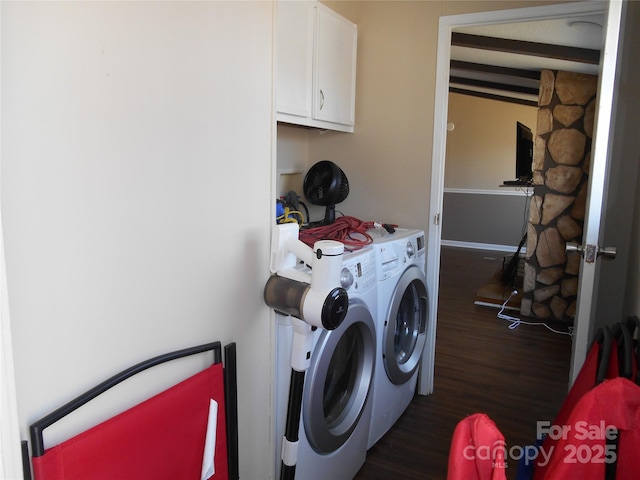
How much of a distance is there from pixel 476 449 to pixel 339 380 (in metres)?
1.15

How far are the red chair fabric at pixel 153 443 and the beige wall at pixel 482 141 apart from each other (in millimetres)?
6980

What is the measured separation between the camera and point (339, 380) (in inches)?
73.6

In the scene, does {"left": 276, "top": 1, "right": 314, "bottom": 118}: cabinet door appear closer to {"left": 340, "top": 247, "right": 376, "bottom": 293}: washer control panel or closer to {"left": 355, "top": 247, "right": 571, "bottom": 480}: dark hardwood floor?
{"left": 340, "top": 247, "right": 376, "bottom": 293}: washer control panel

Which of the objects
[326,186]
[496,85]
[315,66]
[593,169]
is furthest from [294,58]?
[496,85]

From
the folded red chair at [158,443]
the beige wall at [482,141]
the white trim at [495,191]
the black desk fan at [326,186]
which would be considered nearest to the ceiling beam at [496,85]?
the beige wall at [482,141]

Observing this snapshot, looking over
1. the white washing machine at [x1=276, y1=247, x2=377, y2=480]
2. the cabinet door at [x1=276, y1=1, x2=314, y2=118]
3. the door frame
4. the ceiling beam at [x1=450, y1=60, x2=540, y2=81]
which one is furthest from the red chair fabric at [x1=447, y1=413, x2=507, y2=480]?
the ceiling beam at [x1=450, y1=60, x2=540, y2=81]

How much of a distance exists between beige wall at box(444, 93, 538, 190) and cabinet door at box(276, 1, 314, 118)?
5898mm

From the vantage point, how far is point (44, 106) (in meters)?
0.80

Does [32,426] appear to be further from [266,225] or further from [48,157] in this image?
[266,225]

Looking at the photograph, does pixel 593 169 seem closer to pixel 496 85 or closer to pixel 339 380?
pixel 339 380

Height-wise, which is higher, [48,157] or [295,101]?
[295,101]

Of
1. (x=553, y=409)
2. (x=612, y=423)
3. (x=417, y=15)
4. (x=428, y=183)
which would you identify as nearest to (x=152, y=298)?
(x=612, y=423)

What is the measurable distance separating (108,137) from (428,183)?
6.27ft

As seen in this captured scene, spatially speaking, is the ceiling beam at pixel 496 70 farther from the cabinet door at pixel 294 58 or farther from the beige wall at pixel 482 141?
the cabinet door at pixel 294 58
